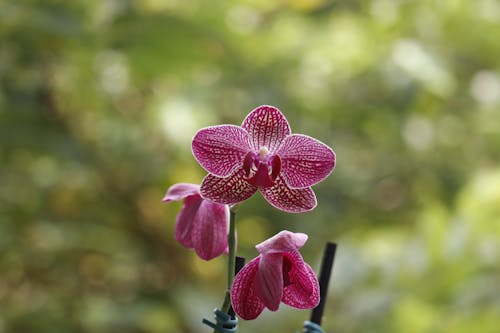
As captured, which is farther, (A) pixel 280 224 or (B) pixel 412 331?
(A) pixel 280 224

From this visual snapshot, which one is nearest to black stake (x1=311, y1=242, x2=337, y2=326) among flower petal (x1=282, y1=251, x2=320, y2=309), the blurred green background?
flower petal (x1=282, y1=251, x2=320, y2=309)

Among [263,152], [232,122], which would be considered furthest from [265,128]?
[232,122]

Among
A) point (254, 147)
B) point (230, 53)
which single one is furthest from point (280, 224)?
point (254, 147)

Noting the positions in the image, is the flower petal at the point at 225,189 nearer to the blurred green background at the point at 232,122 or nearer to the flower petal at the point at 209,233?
the flower petal at the point at 209,233

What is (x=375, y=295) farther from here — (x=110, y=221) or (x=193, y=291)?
(x=110, y=221)

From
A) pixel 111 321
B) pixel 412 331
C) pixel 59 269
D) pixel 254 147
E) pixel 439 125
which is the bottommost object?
pixel 254 147

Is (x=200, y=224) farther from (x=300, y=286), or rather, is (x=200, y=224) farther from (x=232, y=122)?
(x=232, y=122)

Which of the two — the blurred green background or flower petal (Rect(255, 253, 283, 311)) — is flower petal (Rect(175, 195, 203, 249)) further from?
the blurred green background
